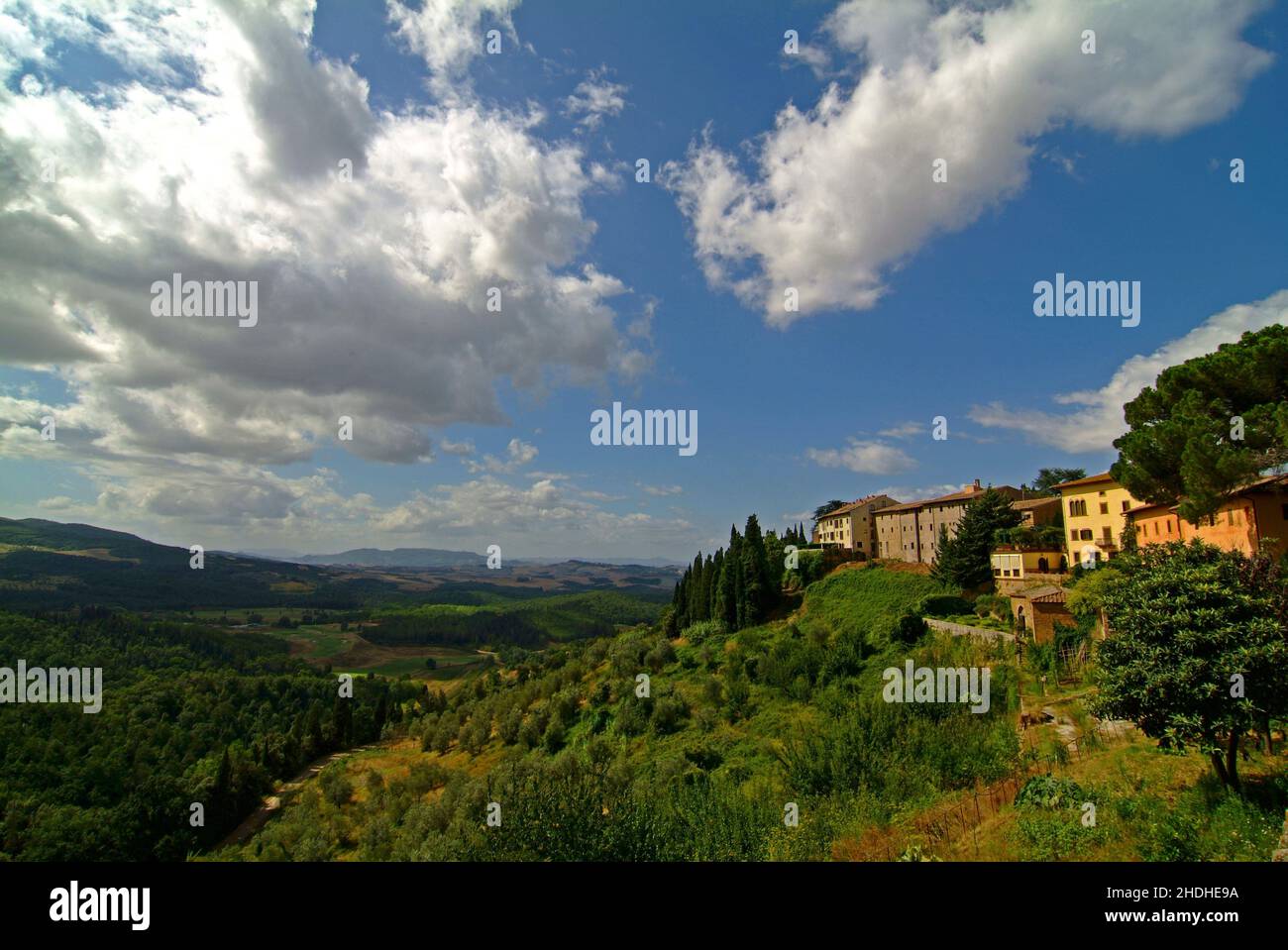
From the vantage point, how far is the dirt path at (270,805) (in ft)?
199

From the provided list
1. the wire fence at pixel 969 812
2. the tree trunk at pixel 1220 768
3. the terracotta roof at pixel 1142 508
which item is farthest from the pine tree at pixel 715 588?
the tree trunk at pixel 1220 768

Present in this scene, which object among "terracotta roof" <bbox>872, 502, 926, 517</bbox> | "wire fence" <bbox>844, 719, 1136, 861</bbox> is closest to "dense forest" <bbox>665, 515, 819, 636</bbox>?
"terracotta roof" <bbox>872, 502, 926, 517</bbox>

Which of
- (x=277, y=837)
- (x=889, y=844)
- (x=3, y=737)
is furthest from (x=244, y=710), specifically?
(x=889, y=844)

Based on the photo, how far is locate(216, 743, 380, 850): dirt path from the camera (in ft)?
199

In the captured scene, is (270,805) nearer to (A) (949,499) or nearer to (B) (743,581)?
(B) (743,581)

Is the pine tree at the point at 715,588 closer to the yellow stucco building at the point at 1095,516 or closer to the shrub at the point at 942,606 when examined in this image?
the shrub at the point at 942,606

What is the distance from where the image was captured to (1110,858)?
11.5m

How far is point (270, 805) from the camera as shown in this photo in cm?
6594

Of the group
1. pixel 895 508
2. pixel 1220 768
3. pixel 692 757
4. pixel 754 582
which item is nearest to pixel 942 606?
pixel 754 582

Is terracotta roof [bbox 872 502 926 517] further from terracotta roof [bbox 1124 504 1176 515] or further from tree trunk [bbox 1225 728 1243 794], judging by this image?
tree trunk [bbox 1225 728 1243 794]
